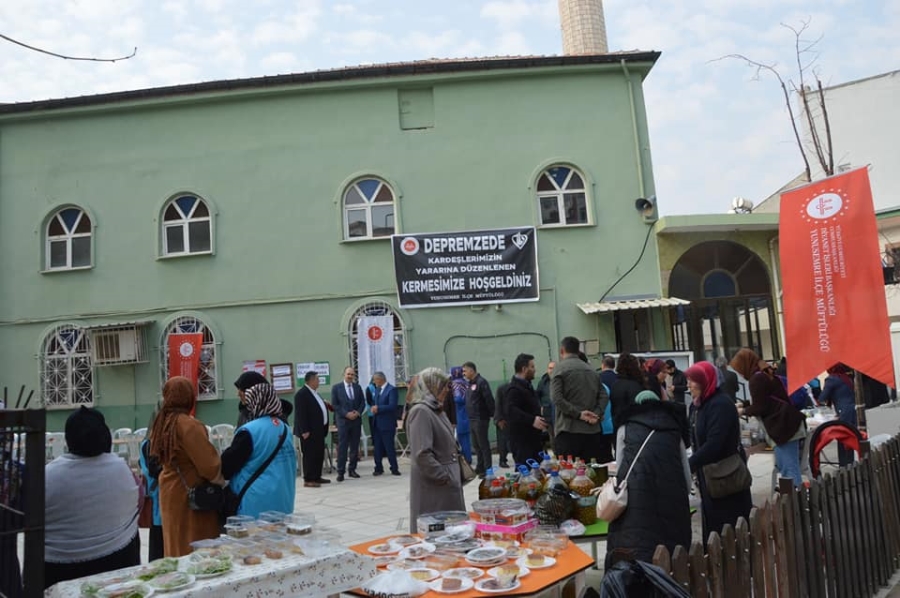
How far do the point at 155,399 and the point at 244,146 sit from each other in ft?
19.2

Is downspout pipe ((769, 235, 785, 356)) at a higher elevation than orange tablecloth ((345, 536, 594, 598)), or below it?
higher

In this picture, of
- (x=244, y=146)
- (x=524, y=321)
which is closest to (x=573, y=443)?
(x=524, y=321)

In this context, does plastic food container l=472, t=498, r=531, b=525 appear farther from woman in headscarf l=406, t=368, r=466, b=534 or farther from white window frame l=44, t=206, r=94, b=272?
white window frame l=44, t=206, r=94, b=272

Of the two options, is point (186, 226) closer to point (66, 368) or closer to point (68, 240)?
point (68, 240)

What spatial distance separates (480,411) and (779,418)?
5103mm

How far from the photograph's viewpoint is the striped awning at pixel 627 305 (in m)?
13.9

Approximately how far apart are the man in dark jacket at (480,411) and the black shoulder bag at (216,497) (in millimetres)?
6654

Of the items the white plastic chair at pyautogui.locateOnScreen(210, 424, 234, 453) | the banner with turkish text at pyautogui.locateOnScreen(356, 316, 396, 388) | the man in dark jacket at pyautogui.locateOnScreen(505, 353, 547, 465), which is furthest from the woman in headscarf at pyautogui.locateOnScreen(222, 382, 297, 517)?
the banner with turkish text at pyautogui.locateOnScreen(356, 316, 396, 388)

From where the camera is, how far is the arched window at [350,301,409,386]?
14445 millimetres

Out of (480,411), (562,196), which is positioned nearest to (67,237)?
(480,411)

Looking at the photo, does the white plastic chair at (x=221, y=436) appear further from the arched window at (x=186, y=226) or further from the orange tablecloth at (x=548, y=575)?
the orange tablecloth at (x=548, y=575)

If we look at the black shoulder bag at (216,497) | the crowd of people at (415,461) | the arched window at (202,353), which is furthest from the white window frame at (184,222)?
the black shoulder bag at (216,497)

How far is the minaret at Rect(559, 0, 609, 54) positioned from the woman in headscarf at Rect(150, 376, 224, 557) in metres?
22.7

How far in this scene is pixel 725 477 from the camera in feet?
16.3
